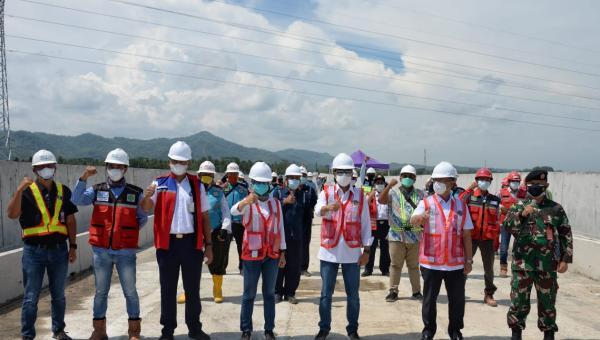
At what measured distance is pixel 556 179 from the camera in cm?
1338

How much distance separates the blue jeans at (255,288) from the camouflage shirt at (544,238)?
2869 mm

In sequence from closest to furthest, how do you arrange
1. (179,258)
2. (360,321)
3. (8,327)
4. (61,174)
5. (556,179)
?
(179,258) → (8,327) → (360,321) → (61,174) → (556,179)

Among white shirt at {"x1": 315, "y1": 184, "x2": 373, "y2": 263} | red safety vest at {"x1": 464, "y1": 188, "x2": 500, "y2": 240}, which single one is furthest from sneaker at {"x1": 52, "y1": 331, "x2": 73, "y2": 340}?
red safety vest at {"x1": 464, "y1": 188, "x2": 500, "y2": 240}

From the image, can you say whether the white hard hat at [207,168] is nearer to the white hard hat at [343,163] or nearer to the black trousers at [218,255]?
the black trousers at [218,255]

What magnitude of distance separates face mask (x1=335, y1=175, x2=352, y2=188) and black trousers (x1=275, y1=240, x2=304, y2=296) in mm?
2154

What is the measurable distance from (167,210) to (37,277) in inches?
64.2

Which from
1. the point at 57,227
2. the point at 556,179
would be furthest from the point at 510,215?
the point at 556,179

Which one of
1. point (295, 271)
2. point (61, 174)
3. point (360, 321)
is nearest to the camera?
point (360, 321)

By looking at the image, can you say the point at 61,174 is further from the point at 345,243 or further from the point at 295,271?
A: the point at 345,243

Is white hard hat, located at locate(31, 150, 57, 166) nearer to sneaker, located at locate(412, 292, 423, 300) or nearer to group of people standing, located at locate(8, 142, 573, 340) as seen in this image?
group of people standing, located at locate(8, 142, 573, 340)

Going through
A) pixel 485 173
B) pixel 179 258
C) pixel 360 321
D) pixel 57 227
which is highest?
pixel 485 173

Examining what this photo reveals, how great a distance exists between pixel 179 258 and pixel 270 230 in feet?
3.50

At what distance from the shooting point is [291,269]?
300 inches

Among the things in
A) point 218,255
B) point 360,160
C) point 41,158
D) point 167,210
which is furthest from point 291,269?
point 360,160
